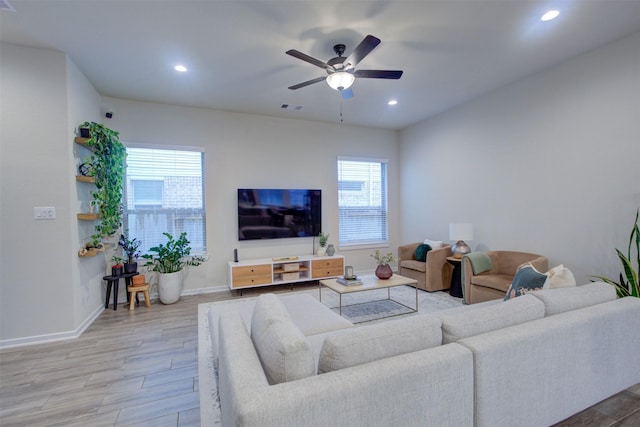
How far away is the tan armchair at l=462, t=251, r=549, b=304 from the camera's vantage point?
353 centimetres

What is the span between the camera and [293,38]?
9.36 feet

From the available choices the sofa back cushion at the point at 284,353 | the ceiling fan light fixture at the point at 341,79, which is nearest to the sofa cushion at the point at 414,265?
the ceiling fan light fixture at the point at 341,79

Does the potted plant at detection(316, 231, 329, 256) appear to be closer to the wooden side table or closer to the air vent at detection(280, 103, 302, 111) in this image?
the wooden side table

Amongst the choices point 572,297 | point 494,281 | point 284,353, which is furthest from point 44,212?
point 494,281

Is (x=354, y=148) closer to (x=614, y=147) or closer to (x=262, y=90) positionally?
(x=262, y=90)

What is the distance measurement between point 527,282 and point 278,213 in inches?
148

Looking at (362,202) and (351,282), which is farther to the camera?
(362,202)

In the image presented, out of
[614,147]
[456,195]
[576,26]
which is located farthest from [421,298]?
[576,26]

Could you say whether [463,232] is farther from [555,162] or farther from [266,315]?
[266,315]

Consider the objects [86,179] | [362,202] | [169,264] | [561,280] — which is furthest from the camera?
[362,202]

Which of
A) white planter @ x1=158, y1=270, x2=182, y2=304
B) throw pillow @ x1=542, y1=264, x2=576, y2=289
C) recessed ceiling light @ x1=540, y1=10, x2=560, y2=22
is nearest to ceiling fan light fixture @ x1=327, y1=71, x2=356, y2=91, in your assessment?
recessed ceiling light @ x1=540, y1=10, x2=560, y2=22

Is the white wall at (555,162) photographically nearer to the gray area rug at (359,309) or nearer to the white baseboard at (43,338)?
the gray area rug at (359,309)

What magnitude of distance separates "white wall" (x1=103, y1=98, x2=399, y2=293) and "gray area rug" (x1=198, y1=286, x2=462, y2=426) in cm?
101

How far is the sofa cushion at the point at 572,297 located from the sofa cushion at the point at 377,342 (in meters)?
0.89
